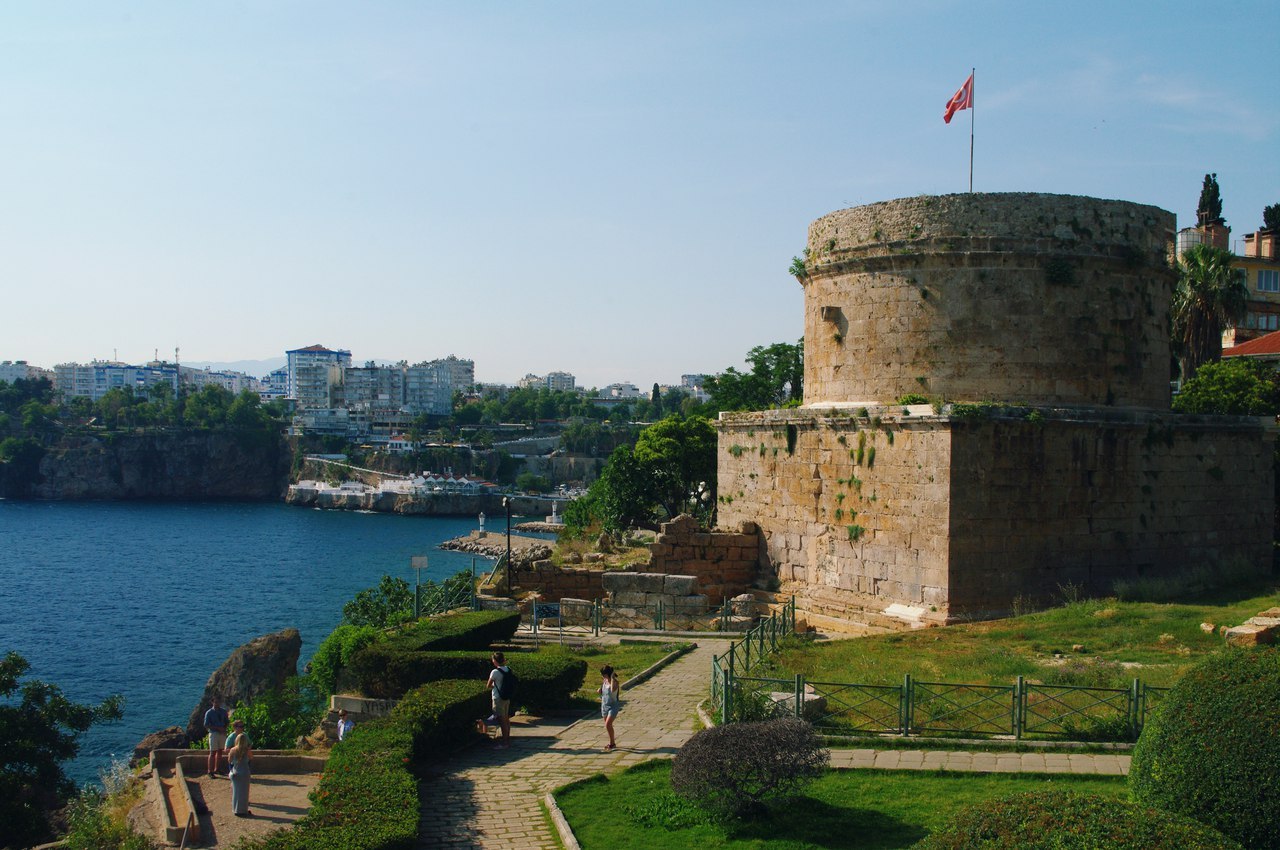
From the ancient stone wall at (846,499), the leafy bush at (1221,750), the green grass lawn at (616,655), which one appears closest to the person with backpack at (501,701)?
the green grass lawn at (616,655)

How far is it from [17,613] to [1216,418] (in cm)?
6621

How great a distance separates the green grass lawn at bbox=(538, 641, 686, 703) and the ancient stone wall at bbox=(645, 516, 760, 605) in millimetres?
3266

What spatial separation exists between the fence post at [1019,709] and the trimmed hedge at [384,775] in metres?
7.19

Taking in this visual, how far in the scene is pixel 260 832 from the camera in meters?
12.4

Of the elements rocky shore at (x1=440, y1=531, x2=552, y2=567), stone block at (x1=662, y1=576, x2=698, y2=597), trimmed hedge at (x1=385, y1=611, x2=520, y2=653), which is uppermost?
stone block at (x1=662, y1=576, x2=698, y2=597)

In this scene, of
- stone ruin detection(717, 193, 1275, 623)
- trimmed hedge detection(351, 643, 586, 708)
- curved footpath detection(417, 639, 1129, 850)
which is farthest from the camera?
stone ruin detection(717, 193, 1275, 623)

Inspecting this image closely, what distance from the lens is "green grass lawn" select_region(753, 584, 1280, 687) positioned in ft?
47.5

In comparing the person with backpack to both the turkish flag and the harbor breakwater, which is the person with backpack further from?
the harbor breakwater

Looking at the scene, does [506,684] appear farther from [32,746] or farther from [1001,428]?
[32,746]

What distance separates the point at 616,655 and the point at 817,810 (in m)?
9.80

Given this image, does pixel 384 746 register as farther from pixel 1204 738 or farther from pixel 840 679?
pixel 1204 738

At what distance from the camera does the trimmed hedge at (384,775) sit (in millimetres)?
9727

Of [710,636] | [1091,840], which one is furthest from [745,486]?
[1091,840]

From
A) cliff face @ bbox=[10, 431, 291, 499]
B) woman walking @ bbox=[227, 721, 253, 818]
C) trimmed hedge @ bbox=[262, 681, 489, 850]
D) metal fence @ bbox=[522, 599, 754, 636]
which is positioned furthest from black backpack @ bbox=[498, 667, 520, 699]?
cliff face @ bbox=[10, 431, 291, 499]
